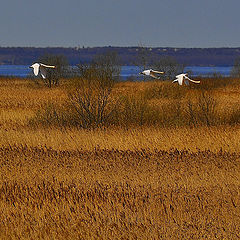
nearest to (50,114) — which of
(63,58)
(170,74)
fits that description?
(170,74)

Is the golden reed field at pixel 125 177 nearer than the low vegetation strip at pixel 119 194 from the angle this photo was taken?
No

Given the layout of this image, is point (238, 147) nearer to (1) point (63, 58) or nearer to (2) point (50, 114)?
(2) point (50, 114)

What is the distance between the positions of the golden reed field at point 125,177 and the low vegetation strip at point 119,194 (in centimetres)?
2

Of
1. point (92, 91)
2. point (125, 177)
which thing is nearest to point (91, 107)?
point (92, 91)

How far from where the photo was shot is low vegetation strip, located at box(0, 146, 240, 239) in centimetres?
687

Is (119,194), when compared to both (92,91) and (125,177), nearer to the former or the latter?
(125,177)

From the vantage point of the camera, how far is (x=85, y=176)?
34.4 ft

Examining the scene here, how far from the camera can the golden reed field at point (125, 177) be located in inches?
276

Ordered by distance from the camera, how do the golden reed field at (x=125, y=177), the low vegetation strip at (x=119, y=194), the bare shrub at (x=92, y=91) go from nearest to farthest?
1. the low vegetation strip at (x=119, y=194)
2. the golden reed field at (x=125, y=177)
3. the bare shrub at (x=92, y=91)

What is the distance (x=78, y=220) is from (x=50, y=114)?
11.4 m

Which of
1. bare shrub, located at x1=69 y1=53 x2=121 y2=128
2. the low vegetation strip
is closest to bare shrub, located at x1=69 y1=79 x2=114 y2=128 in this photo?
bare shrub, located at x1=69 y1=53 x2=121 y2=128

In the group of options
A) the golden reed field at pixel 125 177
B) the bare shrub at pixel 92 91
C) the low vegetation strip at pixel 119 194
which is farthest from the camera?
the bare shrub at pixel 92 91

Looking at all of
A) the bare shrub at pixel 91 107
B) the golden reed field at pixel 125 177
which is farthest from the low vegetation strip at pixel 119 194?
the bare shrub at pixel 91 107

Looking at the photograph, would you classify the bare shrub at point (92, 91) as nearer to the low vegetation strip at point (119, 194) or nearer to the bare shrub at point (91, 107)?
the bare shrub at point (91, 107)
